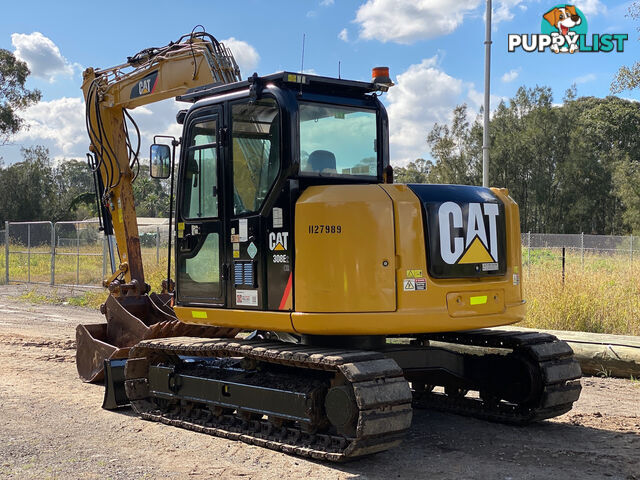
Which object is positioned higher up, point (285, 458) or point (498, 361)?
point (498, 361)

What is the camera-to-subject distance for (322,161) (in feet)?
20.8

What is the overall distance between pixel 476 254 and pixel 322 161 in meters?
1.55

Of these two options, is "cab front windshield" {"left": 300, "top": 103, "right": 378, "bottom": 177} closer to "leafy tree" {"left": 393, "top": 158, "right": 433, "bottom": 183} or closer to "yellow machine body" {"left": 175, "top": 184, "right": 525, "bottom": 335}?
"yellow machine body" {"left": 175, "top": 184, "right": 525, "bottom": 335}

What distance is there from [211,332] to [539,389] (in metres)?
3.33

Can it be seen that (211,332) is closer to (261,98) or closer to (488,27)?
(261,98)

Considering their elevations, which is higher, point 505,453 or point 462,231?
point 462,231

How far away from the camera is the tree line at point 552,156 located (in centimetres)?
5391

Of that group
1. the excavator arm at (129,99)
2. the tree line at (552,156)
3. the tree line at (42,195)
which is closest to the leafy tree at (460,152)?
the tree line at (552,156)

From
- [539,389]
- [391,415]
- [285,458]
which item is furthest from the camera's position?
[539,389]

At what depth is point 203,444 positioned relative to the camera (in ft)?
20.3

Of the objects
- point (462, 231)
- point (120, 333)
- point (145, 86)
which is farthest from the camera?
point (145, 86)

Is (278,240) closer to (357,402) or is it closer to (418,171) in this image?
(357,402)

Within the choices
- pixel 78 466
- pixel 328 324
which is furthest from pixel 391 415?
pixel 78 466

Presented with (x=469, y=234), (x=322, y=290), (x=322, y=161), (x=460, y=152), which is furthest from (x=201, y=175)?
(x=460, y=152)
